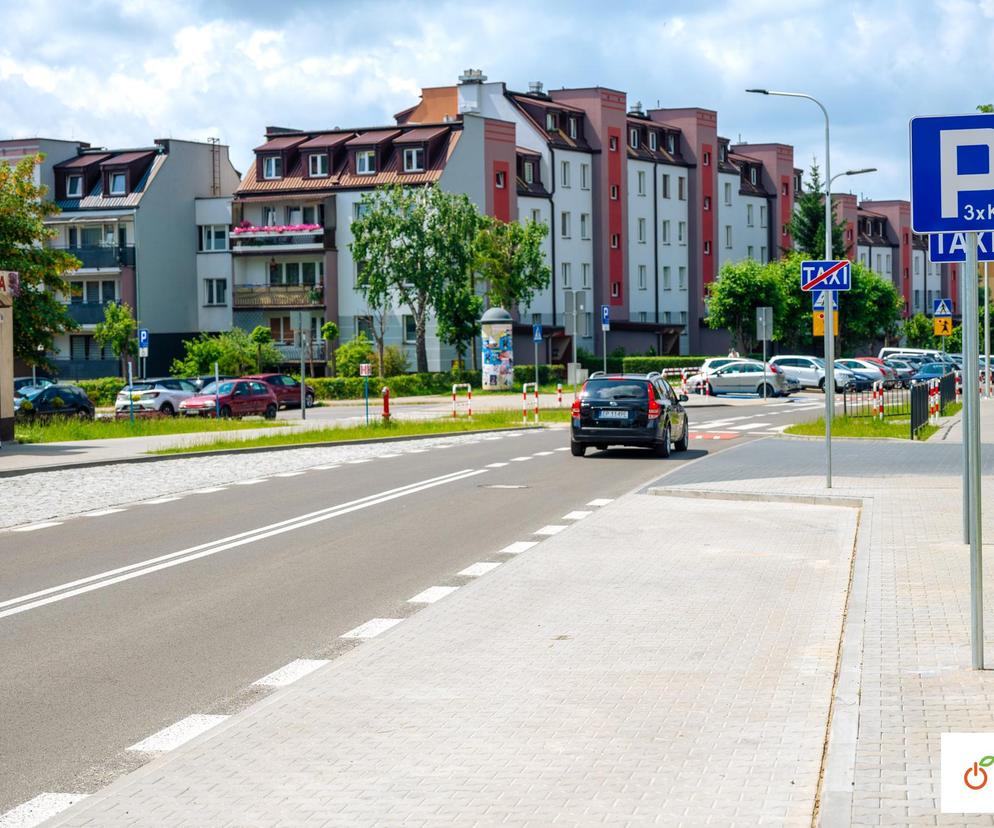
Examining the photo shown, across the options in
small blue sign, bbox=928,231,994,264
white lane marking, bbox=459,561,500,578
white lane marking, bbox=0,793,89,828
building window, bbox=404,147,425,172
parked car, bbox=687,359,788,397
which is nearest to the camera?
white lane marking, bbox=0,793,89,828

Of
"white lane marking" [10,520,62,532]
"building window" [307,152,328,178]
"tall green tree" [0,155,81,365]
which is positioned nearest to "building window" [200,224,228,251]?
"building window" [307,152,328,178]

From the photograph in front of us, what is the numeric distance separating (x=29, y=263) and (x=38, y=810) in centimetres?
3896

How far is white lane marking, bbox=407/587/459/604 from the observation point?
1122 centimetres

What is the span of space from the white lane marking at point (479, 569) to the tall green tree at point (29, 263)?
31389mm

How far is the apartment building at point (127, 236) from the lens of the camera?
78.3 metres

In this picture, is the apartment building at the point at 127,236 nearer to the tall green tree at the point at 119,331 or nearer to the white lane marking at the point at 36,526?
the tall green tree at the point at 119,331

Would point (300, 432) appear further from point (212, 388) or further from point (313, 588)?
point (313, 588)

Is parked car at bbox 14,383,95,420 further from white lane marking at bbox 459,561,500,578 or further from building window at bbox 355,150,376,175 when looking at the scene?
building window at bbox 355,150,376,175

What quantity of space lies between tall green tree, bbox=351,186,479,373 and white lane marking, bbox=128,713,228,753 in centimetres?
6355

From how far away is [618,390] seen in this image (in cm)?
2697

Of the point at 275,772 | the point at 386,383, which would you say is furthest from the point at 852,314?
the point at 275,772

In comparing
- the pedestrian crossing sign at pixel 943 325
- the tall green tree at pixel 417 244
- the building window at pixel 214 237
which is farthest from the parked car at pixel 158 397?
the building window at pixel 214 237

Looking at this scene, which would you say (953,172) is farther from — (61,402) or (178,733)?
(61,402)

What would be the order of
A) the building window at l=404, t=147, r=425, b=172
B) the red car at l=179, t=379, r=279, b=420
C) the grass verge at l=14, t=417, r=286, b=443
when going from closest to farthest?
the grass verge at l=14, t=417, r=286, b=443, the red car at l=179, t=379, r=279, b=420, the building window at l=404, t=147, r=425, b=172
